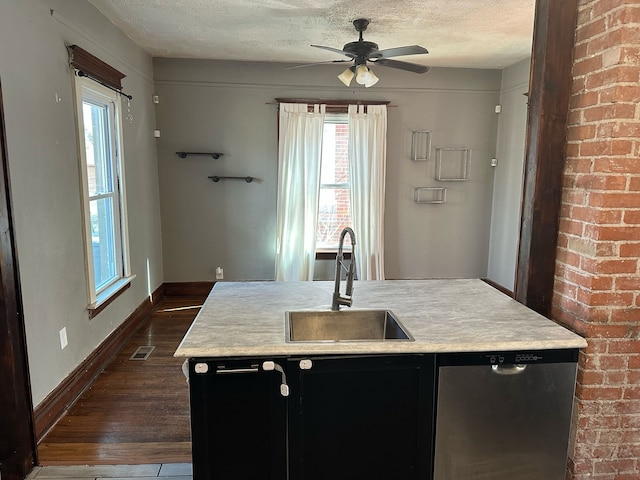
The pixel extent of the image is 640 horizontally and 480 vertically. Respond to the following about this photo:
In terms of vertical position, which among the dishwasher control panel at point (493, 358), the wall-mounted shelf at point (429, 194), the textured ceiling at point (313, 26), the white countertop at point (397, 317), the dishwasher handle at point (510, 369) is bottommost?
the dishwasher handle at point (510, 369)

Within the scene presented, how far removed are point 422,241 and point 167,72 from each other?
3.43 metres

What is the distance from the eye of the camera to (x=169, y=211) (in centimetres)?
492

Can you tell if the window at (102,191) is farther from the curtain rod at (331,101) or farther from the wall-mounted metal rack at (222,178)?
the curtain rod at (331,101)

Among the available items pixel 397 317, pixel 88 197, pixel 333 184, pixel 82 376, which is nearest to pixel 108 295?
pixel 82 376

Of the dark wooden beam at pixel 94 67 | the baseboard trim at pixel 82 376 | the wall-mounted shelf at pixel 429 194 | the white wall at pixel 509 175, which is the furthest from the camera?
the wall-mounted shelf at pixel 429 194

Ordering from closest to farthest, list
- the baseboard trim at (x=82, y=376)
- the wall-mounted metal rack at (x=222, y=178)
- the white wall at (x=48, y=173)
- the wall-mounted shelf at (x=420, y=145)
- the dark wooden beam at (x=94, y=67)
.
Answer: the white wall at (x=48, y=173), the baseboard trim at (x=82, y=376), the dark wooden beam at (x=94, y=67), the wall-mounted metal rack at (x=222, y=178), the wall-mounted shelf at (x=420, y=145)

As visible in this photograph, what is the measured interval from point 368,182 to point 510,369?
3428mm

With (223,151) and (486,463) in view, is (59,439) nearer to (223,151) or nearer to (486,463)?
(486,463)

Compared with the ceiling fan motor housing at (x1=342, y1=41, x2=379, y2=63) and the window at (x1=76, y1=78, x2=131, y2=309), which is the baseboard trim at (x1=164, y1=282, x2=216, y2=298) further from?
the ceiling fan motor housing at (x1=342, y1=41, x2=379, y2=63)

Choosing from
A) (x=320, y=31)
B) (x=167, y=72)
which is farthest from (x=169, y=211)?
(x=320, y=31)

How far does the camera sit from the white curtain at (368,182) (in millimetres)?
4820

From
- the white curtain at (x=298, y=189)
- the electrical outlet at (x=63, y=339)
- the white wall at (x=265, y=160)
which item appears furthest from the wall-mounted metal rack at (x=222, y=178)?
the electrical outlet at (x=63, y=339)

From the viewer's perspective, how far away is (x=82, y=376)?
9.52 ft

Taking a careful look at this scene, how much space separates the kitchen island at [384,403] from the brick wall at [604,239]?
16 centimetres
